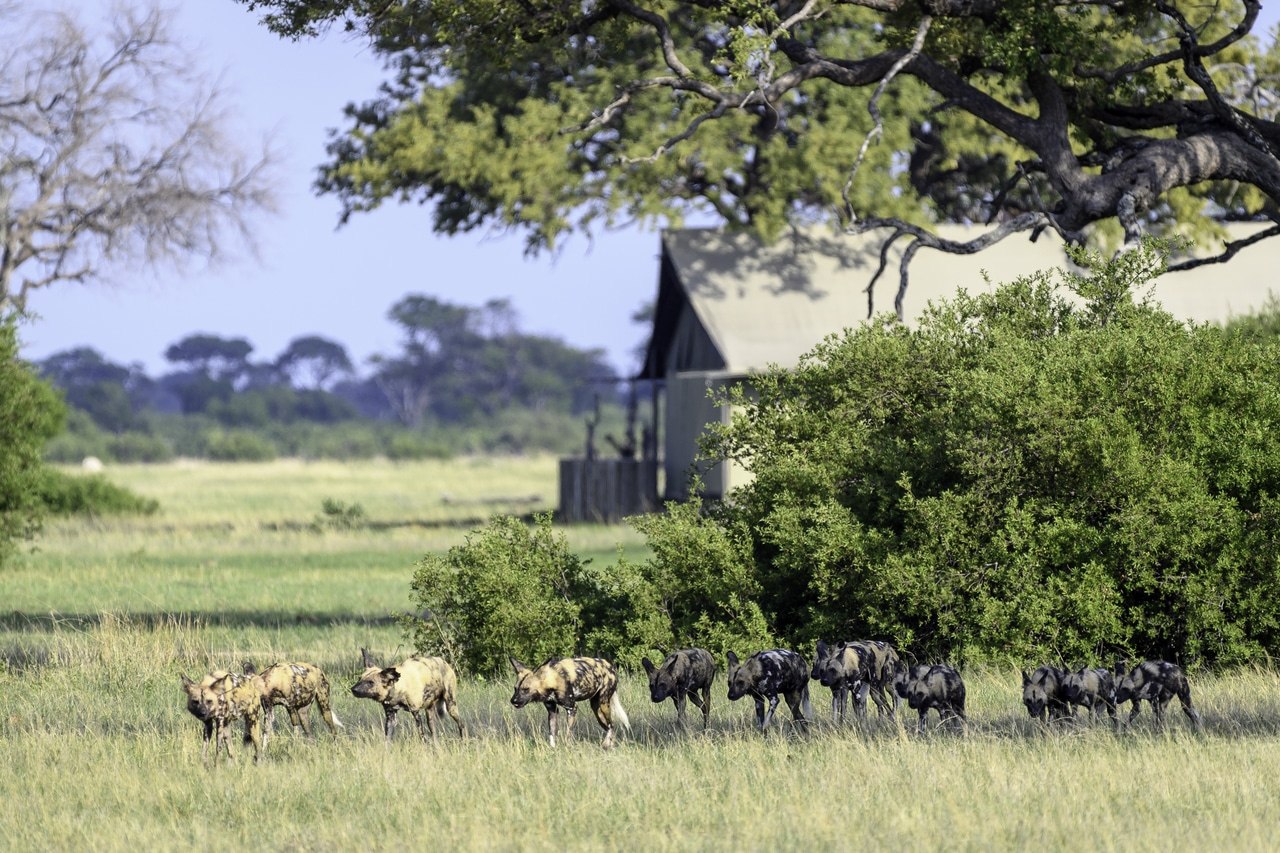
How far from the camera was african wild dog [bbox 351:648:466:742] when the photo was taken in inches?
386

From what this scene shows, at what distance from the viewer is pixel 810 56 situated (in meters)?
16.7

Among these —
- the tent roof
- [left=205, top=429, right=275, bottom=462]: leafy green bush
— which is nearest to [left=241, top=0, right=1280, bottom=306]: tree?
the tent roof

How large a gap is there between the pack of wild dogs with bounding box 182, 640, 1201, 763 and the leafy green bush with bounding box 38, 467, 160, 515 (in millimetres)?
27924

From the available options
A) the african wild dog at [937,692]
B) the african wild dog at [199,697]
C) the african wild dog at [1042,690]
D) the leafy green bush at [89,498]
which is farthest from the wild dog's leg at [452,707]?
the leafy green bush at [89,498]

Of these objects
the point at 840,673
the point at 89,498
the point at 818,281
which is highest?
the point at 818,281

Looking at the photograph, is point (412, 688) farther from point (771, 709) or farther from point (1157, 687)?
point (1157, 687)

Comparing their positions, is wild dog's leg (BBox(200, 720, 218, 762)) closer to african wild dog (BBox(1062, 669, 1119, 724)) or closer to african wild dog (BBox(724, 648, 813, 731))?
african wild dog (BBox(724, 648, 813, 731))

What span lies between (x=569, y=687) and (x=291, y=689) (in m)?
1.85

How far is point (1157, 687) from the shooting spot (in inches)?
412

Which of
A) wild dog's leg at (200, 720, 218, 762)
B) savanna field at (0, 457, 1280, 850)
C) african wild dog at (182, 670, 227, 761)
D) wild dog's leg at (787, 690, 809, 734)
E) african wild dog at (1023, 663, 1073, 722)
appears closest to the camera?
savanna field at (0, 457, 1280, 850)

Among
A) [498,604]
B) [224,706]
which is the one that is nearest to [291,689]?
[224,706]

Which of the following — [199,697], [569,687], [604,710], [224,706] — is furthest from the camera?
[604,710]

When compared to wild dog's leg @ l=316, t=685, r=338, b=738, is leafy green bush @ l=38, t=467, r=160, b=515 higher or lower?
higher

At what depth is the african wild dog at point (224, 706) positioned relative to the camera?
939cm
